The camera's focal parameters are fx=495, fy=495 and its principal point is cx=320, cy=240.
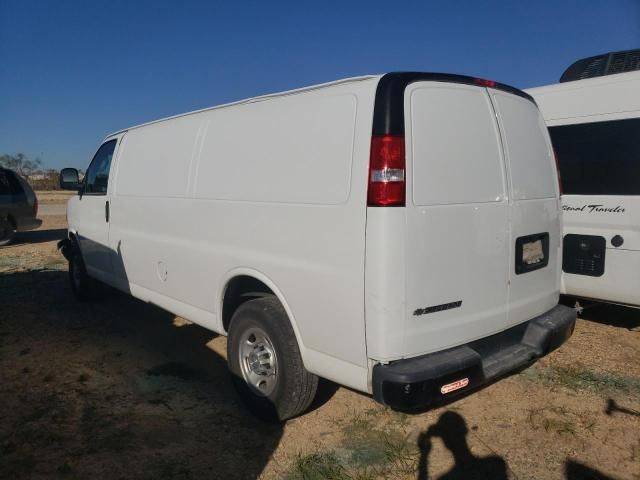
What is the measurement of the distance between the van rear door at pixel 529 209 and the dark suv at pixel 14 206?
12476 millimetres

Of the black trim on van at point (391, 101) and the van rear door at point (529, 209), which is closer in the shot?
the black trim on van at point (391, 101)

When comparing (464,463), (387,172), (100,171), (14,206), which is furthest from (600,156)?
(14,206)

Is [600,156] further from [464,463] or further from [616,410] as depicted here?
[464,463]

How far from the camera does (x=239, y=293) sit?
379 cm

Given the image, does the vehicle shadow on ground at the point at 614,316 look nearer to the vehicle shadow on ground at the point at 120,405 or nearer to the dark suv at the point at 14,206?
the vehicle shadow on ground at the point at 120,405

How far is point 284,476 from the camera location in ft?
9.66

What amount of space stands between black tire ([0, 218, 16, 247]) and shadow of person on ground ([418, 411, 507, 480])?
1258 cm

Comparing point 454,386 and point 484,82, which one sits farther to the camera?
point 484,82

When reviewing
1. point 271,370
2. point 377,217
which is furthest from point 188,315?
point 377,217

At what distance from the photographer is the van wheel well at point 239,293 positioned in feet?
11.9

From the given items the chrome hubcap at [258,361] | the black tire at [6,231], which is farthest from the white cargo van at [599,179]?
the black tire at [6,231]

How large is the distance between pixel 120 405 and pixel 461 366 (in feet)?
8.62

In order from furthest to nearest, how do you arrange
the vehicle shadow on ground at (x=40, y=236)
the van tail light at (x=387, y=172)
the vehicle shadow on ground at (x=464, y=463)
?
the vehicle shadow on ground at (x=40, y=236), the vehicle shadow on ground at (x=464, y=463), the van tail light at (x=387, y=172)

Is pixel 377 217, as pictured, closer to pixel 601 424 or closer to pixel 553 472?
pixel 553 472
